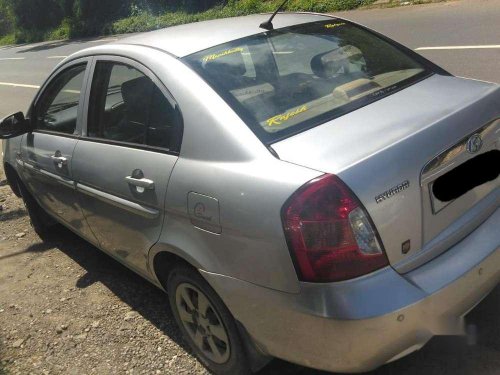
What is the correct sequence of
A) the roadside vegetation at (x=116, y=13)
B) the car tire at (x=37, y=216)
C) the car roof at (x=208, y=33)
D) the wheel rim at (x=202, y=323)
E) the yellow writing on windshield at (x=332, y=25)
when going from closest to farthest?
the wheel rim at (x=202, y=323) < the car roof at (x=208, y=33) < the yellow writing on windshield at (x=332, y=25) < the car tire at (x=37, y=216) < the roadside vegetation at (x=116, y=13)

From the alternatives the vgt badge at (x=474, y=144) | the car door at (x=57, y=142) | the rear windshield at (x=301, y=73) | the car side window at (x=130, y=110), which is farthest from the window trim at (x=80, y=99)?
the vgt badge at (x=474, y=144)

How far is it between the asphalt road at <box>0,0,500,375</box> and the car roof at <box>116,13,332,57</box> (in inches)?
66.9

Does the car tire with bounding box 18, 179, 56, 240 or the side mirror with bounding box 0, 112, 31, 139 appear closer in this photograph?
the side mirror with bounding box 0, 112, 31, 139

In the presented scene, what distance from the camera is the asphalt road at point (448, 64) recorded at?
258 centimetres

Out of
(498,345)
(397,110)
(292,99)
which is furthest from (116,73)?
(498,345)

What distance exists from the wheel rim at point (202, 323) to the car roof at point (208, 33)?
121 cm

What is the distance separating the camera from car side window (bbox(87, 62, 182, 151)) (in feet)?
8.87

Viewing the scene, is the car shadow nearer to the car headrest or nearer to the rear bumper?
the car headrest

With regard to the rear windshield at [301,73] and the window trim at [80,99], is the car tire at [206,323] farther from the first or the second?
the window trim at [80,99]

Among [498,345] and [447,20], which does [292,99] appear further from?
[447,20]

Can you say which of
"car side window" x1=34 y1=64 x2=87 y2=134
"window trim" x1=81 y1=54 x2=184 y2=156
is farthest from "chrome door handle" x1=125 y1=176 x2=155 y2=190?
"car side window" x1=34 y1=64 x2=87 y2=134

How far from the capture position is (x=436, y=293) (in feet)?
6.84

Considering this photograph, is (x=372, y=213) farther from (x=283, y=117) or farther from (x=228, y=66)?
(x=228, y=66)

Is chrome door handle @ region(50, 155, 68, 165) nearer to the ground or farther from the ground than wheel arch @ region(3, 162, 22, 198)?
farther from the ground
